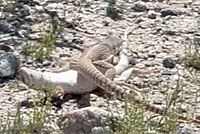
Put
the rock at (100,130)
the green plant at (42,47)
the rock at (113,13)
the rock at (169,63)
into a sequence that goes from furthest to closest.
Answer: the rock at (113,13) → the rock at (169,63) → the green plant at (42,47) → the rock at (100,130)

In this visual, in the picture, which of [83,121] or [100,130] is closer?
[100,130]

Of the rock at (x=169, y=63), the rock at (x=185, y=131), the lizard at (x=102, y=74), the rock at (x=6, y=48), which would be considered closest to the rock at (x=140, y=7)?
the lizard at (x=102, y=74)

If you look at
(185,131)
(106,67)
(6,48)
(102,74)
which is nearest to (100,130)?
(185,131)

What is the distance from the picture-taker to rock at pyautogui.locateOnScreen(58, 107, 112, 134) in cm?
580

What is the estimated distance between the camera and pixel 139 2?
34.7 ft

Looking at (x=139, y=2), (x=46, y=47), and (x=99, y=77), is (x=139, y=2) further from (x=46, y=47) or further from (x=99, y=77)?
(x=99, y=77)

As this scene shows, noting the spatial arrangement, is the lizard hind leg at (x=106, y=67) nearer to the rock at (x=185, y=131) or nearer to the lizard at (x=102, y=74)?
the lizard at (x=102, y=74)

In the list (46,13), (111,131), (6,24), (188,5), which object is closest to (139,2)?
(188,5)

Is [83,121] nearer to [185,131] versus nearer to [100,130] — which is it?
[100,130]

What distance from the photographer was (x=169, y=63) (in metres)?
8.06

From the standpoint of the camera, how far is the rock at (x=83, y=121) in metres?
5.80

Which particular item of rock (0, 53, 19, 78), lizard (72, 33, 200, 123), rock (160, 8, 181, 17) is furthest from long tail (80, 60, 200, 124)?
rock (160, 8, 181, 17)

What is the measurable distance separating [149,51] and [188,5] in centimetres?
229

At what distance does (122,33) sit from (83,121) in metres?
3.59
